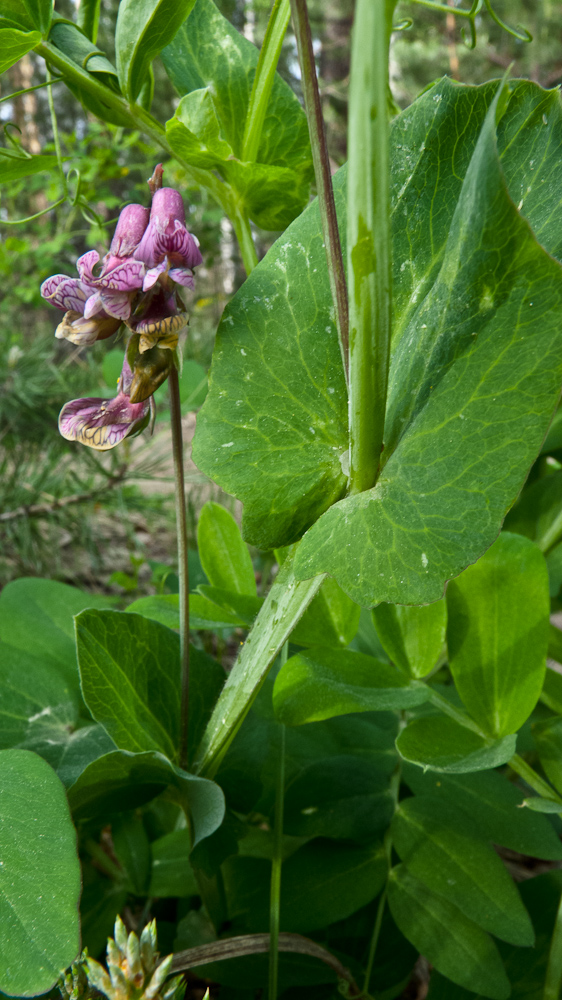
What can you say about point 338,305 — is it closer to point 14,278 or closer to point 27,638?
point 27,638

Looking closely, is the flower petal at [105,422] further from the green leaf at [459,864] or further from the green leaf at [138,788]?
the green leaf at [459,864]

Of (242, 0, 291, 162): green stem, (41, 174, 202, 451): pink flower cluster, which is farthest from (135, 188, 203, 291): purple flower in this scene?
(242, 0, 291, 162): green stem


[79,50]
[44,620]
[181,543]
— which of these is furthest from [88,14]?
[44,620]

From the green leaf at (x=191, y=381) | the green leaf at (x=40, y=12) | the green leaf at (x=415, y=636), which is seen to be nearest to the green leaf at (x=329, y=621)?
the green leaf at (x=415, y=636)

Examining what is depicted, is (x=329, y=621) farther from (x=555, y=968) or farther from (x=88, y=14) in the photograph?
(x=88, y=14)

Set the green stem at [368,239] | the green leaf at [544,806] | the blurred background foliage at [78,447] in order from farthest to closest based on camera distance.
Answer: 1. the blurred background foliage at [78,447]
2. the green leaf at [544,806]
3. the green stem at [368,239]

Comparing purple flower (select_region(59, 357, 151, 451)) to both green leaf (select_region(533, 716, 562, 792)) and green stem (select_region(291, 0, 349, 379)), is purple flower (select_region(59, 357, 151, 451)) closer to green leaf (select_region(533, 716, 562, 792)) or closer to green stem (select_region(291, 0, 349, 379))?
green stem (select_region(291, 0, 349, 379))
